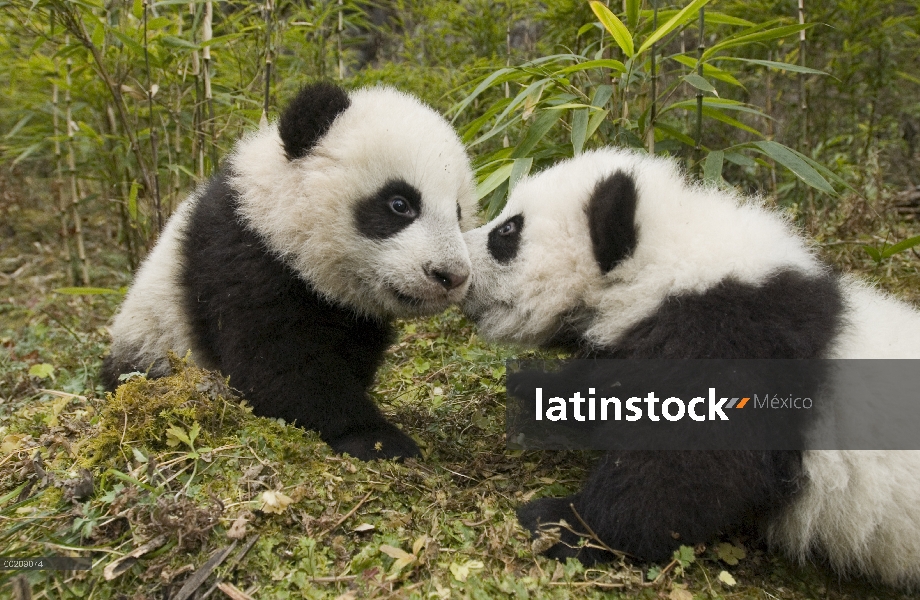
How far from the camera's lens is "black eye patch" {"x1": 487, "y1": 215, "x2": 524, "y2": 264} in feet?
11.2

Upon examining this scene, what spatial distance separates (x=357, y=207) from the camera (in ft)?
11.3

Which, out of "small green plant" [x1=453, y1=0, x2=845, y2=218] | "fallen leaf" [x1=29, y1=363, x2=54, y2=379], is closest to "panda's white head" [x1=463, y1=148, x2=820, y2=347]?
"small green plant" [x1=453, y1=0, x2=845, y2=218]

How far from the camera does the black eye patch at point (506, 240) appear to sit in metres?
3.42

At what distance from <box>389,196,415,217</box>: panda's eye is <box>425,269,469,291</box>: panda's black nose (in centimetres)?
34

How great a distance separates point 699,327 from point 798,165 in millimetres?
2027

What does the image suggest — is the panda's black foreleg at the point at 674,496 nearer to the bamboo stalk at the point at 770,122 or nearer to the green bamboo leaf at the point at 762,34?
the green bamboo leaf at the point at 762,34

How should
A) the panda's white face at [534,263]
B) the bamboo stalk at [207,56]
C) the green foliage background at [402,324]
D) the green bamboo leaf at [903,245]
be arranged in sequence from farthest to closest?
the bamboo stalk at [207,56] → the green bamboo leaf at [903,245] → the panda's white face at [534,263] → the green foliage background at [402,324]

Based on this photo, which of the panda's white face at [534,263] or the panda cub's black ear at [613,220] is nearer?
the panda cub's black ear at [613,220]

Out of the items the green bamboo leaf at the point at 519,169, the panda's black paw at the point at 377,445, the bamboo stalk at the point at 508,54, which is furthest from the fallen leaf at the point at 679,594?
the bamboo stalk at the point at 508,54

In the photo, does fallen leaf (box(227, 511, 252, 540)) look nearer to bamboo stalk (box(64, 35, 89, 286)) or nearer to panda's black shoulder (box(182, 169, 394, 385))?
panda's black shoulder (box(182, 169, 394, 385))

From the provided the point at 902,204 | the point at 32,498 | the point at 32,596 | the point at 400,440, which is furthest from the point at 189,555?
the point at 902,204

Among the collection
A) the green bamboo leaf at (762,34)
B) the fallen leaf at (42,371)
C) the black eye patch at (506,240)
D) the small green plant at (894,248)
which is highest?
the green bamboo leaf at (762,34)

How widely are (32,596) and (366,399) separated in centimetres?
162

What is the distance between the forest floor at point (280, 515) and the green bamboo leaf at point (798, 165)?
2.12 metres
